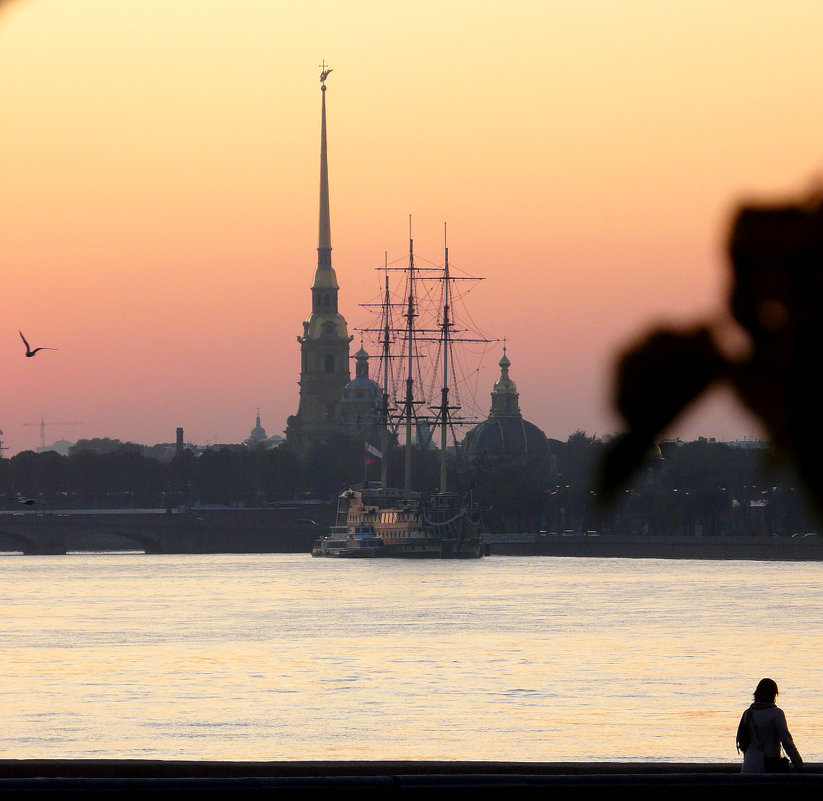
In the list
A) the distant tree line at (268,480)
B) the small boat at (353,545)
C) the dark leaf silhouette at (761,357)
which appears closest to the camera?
the dark leaf silhouette at (761,357)

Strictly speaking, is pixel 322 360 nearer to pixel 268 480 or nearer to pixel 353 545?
pixel 268 480

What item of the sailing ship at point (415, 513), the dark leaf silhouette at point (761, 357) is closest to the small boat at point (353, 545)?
the sailing ship at point (415, 513)

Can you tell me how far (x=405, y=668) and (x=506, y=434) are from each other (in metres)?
125

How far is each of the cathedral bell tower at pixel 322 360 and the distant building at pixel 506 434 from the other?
75.3 ft

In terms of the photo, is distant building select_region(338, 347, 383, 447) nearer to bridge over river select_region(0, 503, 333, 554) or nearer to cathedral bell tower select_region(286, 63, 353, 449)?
cathedral bell tower select_region(286, 63, 353, 449)

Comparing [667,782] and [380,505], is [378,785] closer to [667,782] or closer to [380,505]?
[667,782]

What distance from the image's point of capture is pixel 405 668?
35250mm

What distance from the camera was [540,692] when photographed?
30.1 m

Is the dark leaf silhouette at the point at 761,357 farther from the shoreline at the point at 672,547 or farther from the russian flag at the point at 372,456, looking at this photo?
the russian flag at the point at 372,456

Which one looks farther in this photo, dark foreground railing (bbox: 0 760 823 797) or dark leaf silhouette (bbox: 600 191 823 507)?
dark foreground railing (bbox: 0 760 823 797)

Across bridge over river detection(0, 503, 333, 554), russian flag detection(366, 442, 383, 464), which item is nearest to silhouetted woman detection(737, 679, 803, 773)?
bridge over river detection(0, 503, 333, 554)

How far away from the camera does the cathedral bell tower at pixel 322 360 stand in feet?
603

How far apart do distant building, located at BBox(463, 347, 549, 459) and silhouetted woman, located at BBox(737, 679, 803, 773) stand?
130932 mm

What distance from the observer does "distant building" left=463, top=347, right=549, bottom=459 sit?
144m
